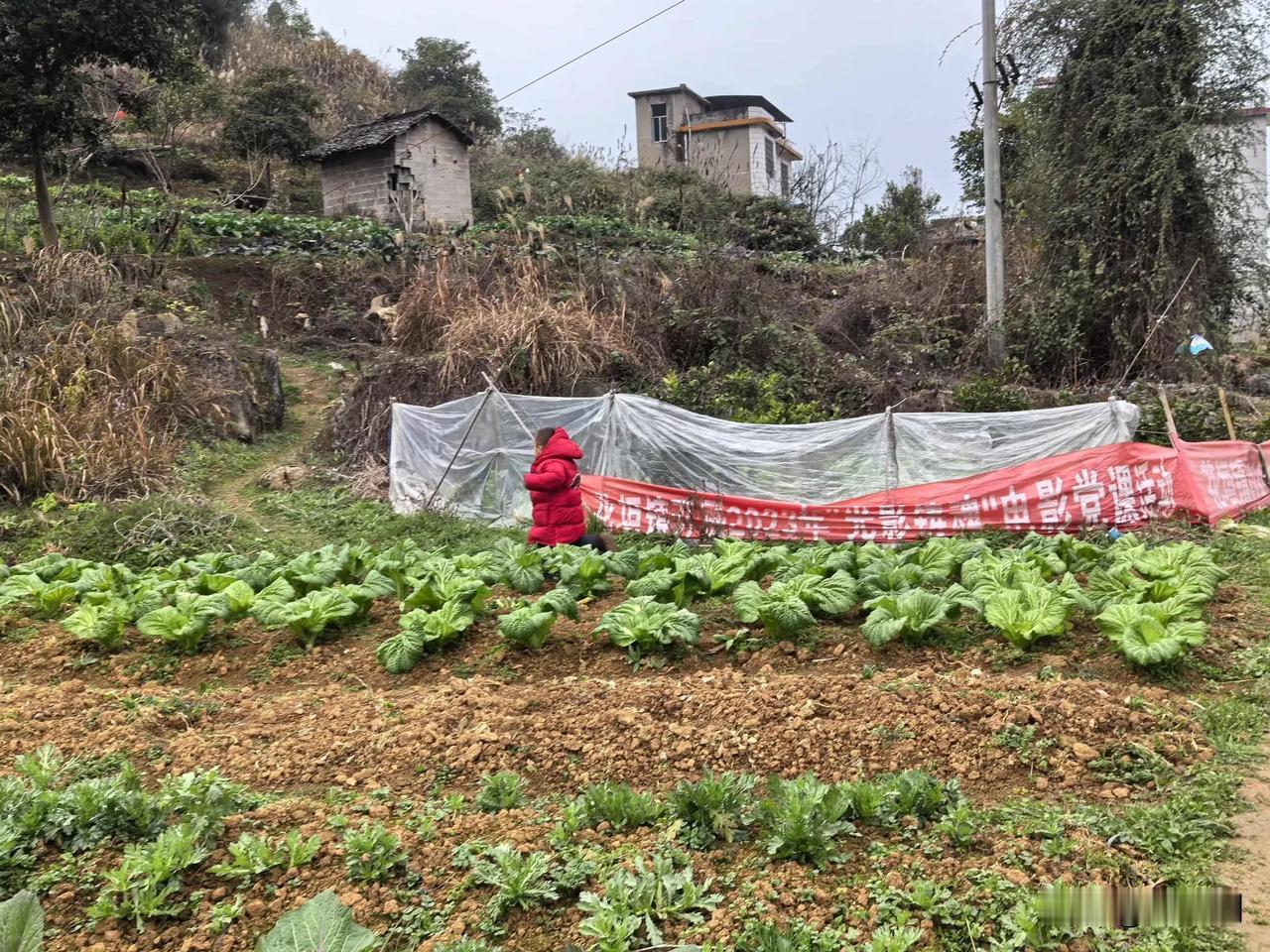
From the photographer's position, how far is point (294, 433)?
14039 millimetres

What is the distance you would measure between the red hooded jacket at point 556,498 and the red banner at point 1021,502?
5.02 feet

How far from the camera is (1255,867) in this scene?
2715mm

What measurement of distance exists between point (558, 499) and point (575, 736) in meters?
4.37

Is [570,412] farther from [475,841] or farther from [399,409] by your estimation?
[475,841]

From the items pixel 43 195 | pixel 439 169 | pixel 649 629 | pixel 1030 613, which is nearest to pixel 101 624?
pixel 649 629

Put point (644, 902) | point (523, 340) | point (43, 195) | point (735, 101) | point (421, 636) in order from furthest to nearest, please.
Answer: point (735, 101) → point (43, 195) → point (523, 340) → point (421, 636) → point (644, 902)

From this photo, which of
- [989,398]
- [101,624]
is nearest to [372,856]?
[101,624]

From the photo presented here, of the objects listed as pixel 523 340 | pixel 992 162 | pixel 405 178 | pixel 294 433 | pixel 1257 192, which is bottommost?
pixel 294 433

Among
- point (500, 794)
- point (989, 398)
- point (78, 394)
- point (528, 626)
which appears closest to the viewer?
point (500, 794)

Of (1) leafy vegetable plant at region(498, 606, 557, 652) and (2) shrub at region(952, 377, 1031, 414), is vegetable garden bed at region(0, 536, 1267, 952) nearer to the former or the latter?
(1) leafy vegetable plant at region(498, 606, 557, 652)

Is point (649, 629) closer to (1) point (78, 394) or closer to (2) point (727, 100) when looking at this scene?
(1) point (78, 394)

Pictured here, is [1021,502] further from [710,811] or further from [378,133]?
[378,133]

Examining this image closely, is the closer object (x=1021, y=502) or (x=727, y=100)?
(x=1021, y=502)

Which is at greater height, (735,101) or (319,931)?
(735,101)
